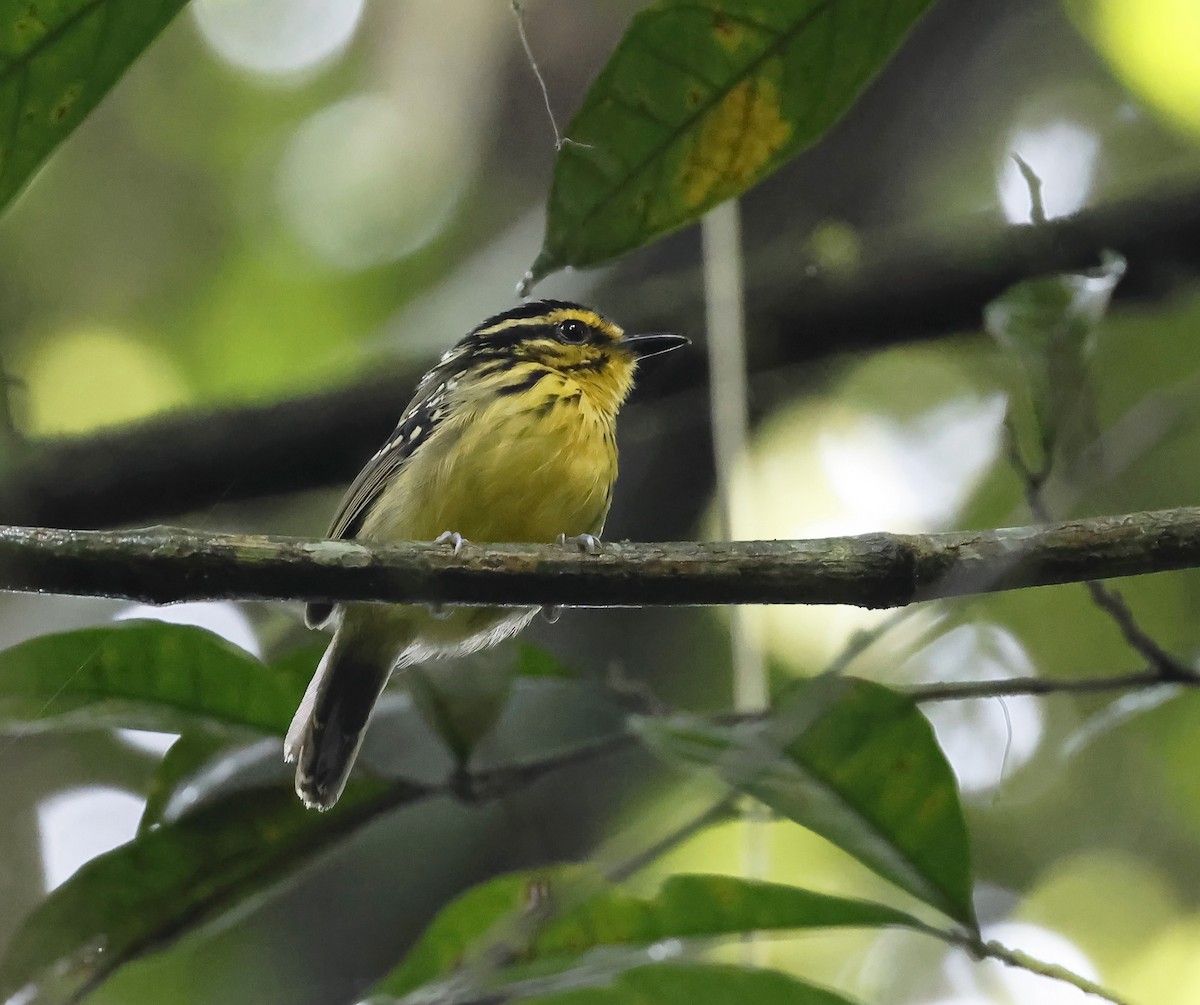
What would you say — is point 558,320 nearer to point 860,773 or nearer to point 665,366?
point 665,366

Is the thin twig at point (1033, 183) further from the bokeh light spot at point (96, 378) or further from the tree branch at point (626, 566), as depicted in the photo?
the bokeh light spot at point (96, 378)

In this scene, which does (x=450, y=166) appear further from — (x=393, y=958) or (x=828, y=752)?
(x=828, y=752)

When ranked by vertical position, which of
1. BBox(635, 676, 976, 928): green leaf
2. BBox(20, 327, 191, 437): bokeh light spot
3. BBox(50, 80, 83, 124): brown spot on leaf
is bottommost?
BBox(635, 676, 976, 928): green leaf

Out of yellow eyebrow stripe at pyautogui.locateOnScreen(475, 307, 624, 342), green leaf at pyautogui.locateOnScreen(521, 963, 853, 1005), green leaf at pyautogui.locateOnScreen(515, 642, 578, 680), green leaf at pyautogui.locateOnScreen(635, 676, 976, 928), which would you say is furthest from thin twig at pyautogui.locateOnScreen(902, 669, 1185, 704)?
yellow eyebrow stripe at pyautogui.locateOnScreen(475, 307, 624, 342)

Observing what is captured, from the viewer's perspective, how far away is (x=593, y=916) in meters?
2.45

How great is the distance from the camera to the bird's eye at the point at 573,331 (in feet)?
13.3

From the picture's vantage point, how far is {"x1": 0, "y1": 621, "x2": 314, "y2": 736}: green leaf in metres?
2.35

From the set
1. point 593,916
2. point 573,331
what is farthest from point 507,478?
point 593,916

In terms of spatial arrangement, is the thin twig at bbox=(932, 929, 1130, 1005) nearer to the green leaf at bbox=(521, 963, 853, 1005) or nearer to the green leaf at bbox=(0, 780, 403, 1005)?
the green leaf at bbox=(521, 963, 853, 1005)

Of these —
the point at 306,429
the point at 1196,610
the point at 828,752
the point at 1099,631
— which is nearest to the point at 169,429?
the point at 306,429

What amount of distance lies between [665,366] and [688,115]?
208 centimetres

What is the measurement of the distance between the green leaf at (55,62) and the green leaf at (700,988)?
4.66ft

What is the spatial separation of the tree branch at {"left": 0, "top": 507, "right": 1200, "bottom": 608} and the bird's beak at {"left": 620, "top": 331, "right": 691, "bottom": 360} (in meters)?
1.78

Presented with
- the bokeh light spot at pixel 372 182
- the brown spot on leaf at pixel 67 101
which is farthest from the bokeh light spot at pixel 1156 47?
the brown spot on leaf at pixel 67 101
